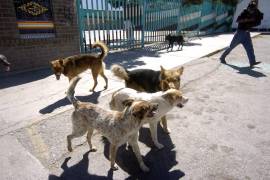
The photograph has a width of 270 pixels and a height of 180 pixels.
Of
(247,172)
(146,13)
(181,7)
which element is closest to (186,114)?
(247,172)

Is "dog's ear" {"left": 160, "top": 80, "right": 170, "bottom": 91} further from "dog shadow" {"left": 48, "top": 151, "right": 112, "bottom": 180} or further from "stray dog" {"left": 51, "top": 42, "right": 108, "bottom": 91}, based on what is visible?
"stray dog" {"left": 51, "top": 42, "right": 108, "bottom": 91}

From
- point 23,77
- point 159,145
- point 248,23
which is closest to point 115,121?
point 159,145

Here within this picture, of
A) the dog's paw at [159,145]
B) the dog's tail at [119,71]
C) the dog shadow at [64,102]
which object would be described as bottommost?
the dog's paw at [159,145]

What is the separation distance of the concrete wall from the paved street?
59.8 inches

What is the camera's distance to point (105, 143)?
383 centimetres

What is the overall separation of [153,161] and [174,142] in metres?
0.65

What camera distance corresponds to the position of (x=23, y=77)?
7.15 meters

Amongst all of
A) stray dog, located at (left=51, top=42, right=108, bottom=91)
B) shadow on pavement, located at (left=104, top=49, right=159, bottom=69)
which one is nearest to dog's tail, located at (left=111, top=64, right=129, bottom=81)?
stray dog, located at (left=51, top=42, right=108, bottom=91)

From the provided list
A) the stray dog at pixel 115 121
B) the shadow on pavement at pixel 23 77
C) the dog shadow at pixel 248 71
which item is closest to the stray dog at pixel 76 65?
the shadow on pavement at pixel 23 77

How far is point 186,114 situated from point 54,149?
269 centimetres

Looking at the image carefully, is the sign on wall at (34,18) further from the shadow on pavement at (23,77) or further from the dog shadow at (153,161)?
the dog shadow at (153,161)

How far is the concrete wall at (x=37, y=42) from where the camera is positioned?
7.07 meters

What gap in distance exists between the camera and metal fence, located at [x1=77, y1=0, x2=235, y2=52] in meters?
9.92

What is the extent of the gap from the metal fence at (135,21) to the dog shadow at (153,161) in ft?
22.2
